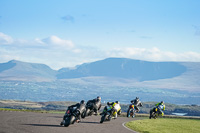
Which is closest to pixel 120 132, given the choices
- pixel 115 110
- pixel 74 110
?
pixel 74 110

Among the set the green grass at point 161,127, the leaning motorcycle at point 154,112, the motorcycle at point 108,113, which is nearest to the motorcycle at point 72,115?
the green grass at point 161,127

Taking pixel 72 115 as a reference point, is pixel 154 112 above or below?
above

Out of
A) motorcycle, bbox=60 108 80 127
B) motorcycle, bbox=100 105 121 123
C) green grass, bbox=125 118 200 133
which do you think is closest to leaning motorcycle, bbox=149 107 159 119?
green grass, bbox=125 118 200 133

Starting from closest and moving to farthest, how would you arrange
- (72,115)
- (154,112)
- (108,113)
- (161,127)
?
(72,115), (161,127), (108,113), (154,112)

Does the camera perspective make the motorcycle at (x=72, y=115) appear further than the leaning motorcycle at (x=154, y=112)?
No

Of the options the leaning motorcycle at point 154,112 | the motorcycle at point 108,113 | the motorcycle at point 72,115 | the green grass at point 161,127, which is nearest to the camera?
the motorcycle at point 72,115

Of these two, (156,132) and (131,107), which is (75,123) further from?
(131,107)

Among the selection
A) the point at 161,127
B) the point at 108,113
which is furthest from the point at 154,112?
the point at 161,127

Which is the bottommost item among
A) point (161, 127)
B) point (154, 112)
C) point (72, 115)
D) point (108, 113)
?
point (161, 127)

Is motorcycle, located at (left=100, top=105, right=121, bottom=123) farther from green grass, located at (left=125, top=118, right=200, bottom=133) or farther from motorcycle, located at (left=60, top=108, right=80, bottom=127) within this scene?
motorcycle, located at (left=60, top=108, right=80, bottom=127)

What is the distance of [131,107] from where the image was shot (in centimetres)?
4266

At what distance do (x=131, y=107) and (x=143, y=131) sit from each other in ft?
52.3

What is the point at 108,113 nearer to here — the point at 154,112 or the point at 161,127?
the point at 161,127

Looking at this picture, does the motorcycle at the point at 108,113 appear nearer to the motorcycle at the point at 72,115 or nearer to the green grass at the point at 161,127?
the green grass at the point at 161,127
